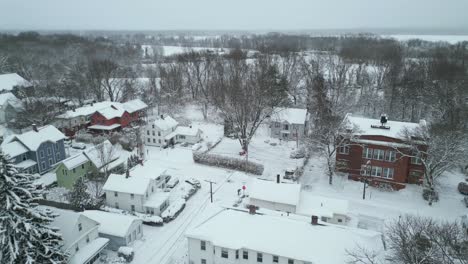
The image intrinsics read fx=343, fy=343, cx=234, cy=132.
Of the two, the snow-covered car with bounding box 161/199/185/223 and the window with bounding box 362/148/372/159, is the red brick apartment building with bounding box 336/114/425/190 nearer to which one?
the window with bounding box 362/148/372/159

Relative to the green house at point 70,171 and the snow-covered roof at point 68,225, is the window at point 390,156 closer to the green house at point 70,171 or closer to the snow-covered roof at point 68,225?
the snow-covered roof at point 68,225

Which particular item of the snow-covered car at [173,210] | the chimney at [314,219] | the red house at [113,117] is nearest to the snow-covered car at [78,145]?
the red house at [113,117]

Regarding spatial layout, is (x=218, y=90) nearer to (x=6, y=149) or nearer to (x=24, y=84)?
(x=6, y=149)

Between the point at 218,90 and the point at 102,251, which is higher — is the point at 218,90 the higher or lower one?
the higher one

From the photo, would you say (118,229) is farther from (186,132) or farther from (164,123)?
(186,132)

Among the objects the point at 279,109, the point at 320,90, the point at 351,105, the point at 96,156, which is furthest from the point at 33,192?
the point at 351,105

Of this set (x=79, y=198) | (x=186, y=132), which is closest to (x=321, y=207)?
(x=79, y=198)
